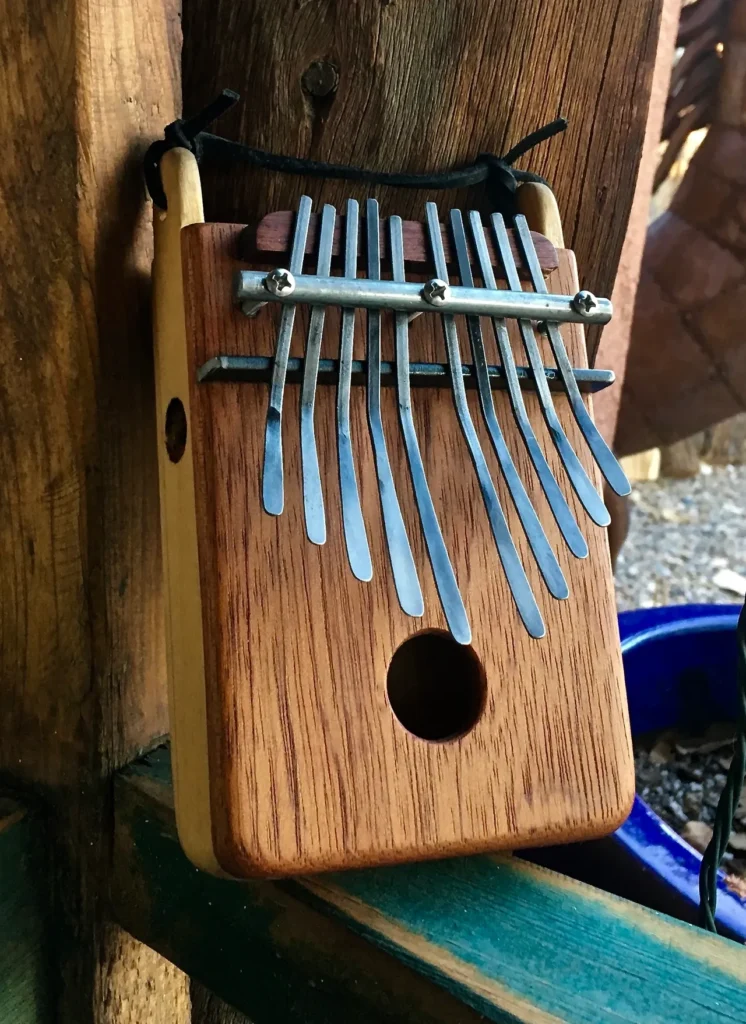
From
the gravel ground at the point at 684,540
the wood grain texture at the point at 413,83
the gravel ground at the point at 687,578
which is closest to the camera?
the wood grain texture at the point at 413,83

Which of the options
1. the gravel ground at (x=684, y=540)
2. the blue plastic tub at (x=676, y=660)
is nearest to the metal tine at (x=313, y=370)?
the blue plastic tub at (x=676, y=660)

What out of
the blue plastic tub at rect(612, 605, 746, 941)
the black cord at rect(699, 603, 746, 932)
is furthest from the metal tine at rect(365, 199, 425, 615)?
the blue plastic tub at rect(612, 605, 746, 941)

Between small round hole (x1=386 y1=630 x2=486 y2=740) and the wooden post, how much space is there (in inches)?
7.6

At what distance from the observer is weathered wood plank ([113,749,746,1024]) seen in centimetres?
40

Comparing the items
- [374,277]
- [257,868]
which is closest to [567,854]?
[257,868]

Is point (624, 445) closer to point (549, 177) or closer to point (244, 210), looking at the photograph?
point (549, 177)

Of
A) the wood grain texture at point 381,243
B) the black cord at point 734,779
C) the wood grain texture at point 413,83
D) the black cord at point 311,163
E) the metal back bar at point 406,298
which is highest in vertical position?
the wood grain texture at point 413,83

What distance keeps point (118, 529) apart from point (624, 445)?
3.86ft

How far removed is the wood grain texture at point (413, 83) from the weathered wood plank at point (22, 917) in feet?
1.52

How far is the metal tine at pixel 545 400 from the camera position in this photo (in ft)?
1.39

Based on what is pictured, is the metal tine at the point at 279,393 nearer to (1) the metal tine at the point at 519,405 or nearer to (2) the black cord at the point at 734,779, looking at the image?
(1) the metal tine at the point at 519,405

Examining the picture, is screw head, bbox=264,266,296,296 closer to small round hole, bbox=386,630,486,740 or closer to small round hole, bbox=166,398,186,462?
small round hole, bbox=166,398,186,462

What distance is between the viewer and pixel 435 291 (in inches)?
16.4

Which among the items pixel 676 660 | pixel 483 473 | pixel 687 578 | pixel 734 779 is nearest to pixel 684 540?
pixel 687 578
